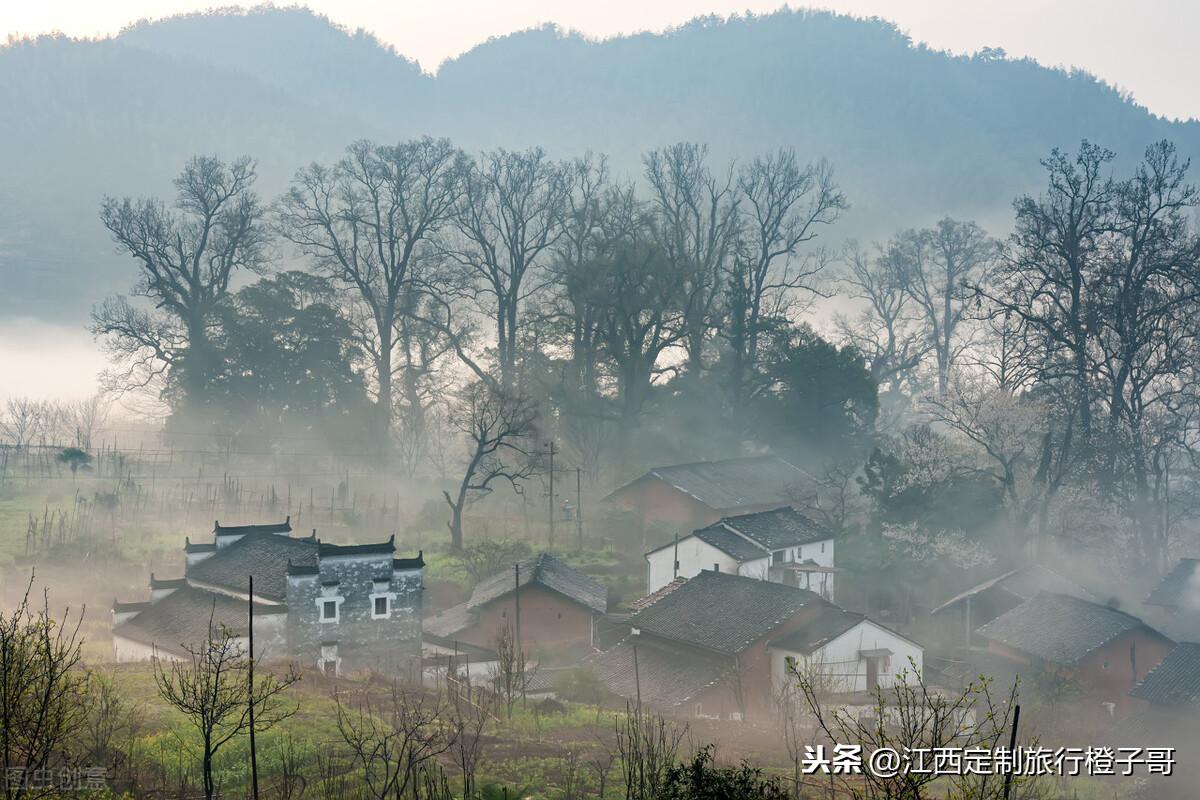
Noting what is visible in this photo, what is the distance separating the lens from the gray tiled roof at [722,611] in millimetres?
31547

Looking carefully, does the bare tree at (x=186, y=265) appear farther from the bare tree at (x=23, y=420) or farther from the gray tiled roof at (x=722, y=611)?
the gray tiled roof at (x=722, y=611)

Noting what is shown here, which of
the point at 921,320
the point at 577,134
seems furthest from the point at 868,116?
the point at 921,320

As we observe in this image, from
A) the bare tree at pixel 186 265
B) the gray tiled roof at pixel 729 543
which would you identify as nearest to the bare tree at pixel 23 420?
the bare tree at pixel 186 265

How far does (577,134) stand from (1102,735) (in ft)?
546

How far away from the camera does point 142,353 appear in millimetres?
50906

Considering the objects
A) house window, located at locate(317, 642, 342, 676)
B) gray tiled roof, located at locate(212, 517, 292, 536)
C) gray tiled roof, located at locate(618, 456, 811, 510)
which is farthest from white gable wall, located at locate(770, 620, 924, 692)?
gray tiled roof, located at locate(212, 517, 292, 536)

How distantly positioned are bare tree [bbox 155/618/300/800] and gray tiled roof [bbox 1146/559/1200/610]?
31428 millimetres

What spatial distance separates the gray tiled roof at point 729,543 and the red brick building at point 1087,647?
9068 mm

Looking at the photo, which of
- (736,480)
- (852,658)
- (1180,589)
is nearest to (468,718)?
(852,658)

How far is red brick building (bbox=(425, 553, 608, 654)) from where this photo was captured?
1335 inches

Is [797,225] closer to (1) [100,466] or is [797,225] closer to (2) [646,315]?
(2) [646,315]

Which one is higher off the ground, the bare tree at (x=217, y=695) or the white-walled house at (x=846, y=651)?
the bare tree at (x=217, y=695)

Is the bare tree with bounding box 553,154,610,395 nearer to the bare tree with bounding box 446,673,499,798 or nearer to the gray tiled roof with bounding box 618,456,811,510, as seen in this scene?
the gray tiled roof with bounding box 618,456,811,510

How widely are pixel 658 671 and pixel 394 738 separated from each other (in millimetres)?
14488
